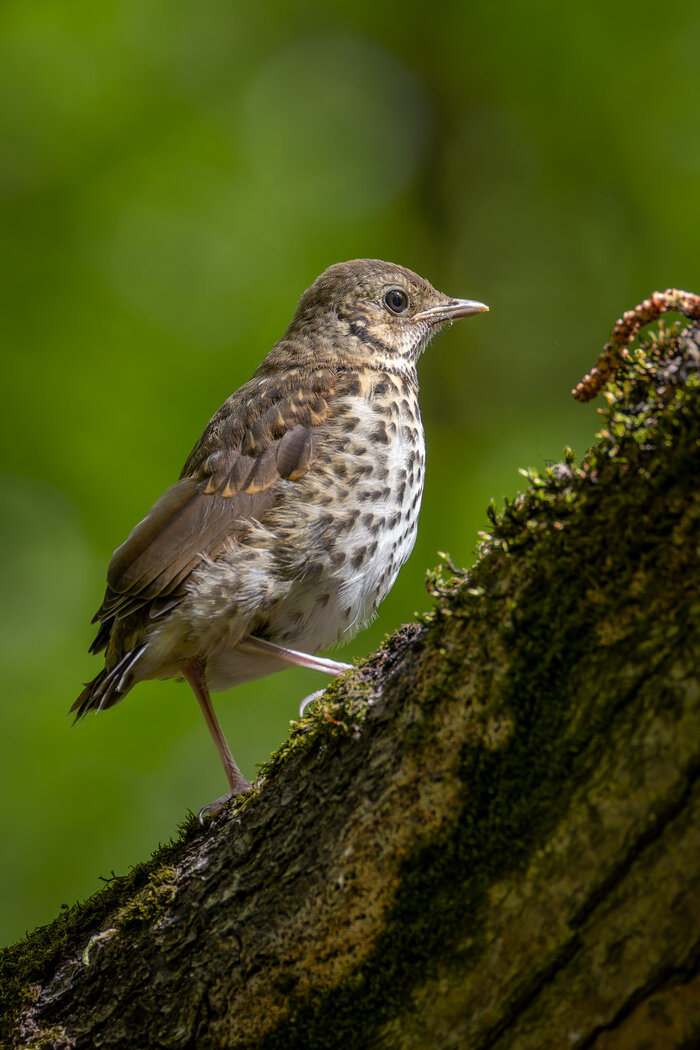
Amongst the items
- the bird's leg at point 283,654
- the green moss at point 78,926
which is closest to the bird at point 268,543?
the bird's leg at point 283,654

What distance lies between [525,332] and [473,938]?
19.8 feet

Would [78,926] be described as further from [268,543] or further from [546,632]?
[546,632]

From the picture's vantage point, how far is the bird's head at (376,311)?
4500mm

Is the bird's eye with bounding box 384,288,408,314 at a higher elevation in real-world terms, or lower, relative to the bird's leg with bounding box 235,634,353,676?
higher

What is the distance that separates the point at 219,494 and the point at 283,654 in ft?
2.13

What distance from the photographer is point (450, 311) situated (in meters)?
4.79

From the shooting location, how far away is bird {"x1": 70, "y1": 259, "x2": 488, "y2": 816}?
11.2 feet

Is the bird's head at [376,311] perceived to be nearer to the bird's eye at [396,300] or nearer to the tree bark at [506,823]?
the bird's eye at [396,300]

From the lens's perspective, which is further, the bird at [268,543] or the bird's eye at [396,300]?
the bird's eye at [396,300]

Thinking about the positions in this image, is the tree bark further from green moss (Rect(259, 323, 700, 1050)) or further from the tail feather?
the tail feather

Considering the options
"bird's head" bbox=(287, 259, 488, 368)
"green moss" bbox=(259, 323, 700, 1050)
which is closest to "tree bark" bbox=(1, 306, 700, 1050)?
"green moss" bbox=(259, 323, 700, 1050)

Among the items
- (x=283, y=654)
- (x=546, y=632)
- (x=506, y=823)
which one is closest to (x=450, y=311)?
(x=283, y=654)

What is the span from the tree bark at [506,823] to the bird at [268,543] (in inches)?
41.8

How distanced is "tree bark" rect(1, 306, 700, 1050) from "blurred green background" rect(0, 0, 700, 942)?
3495 millimetres
